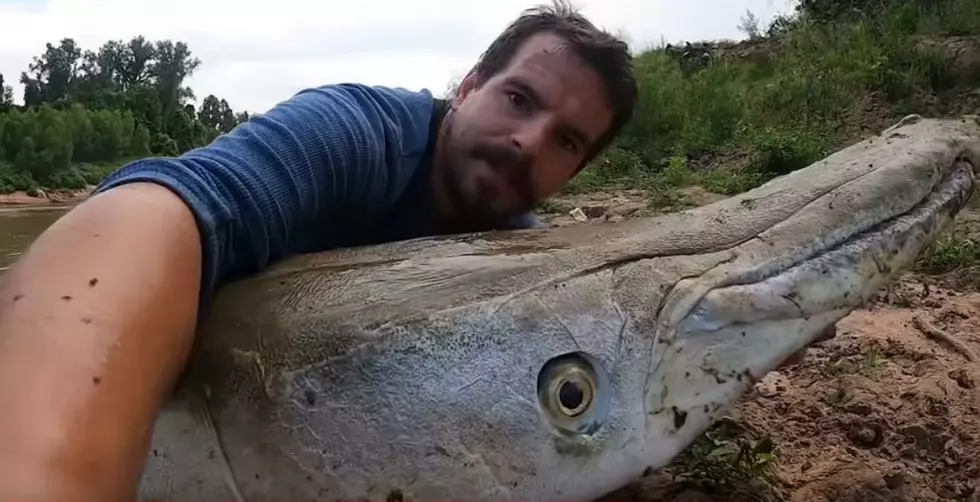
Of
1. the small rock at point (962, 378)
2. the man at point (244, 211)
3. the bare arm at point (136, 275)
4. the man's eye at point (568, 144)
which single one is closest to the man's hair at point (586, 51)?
the man at point (244, 211)

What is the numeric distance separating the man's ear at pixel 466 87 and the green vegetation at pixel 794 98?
5738 mm

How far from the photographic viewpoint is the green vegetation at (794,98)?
353 inches

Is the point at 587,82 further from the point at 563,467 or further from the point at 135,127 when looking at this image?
the point at 135,127

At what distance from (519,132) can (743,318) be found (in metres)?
0.72

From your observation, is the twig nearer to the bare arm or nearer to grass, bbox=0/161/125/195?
the bare arm

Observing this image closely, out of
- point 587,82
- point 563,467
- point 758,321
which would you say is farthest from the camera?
point 587,82

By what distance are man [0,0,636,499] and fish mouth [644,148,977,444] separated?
61 cm

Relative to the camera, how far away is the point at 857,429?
7.83ft

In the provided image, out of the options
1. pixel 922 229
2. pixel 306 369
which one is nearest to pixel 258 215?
pixel 306 369

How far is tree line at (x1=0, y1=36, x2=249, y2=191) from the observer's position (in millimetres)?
37125

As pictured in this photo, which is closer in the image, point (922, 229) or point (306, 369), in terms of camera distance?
point (306, 369)

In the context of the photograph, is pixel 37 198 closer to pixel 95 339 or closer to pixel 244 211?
pixel 244 211

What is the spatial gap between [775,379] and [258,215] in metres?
1.89

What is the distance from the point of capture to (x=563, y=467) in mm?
1326
